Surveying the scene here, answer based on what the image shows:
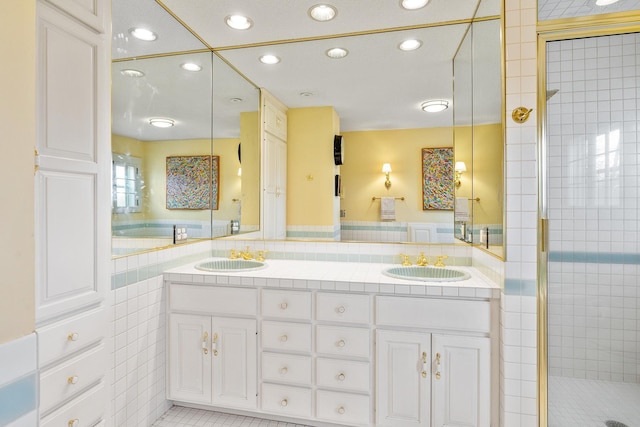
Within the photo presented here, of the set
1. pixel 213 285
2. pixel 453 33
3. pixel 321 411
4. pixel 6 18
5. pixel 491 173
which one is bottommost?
pixel 321 411

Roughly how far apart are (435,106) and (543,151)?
842mm

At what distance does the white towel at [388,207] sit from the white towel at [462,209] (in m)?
0.39

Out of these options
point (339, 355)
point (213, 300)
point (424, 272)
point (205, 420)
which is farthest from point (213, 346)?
point (424, 272)

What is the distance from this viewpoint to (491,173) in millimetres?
1781

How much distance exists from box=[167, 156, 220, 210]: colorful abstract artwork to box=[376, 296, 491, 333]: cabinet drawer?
52.9 inches

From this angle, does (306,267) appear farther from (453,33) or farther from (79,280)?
(453,33)

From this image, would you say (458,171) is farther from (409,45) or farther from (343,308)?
(343,308)

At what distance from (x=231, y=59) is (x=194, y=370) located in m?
2.08

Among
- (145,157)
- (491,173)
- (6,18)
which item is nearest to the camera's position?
(6,18)

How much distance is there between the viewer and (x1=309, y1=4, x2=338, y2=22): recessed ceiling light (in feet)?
6.33

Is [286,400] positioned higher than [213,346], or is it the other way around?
[213,346]

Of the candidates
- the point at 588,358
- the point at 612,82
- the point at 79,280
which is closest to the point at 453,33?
the point at 612,82

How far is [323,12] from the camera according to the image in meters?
1.98

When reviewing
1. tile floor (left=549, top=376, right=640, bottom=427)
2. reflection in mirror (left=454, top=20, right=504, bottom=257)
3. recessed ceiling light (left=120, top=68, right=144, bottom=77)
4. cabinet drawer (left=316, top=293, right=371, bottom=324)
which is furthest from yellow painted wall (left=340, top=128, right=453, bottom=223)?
recessed ceiling light (left=120, top=68, right=144, bottom=77)
